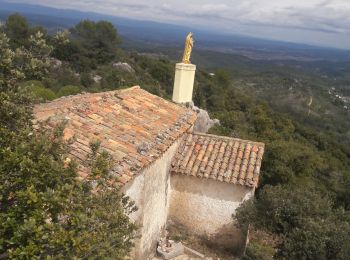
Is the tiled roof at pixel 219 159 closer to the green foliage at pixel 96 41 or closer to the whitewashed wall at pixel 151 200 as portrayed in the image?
the whitewashed wall at pixel 151 200

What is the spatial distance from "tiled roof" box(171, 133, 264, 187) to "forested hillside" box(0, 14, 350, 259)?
2.70 ft

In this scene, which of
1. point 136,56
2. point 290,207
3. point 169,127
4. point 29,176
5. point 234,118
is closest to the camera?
point 29,176

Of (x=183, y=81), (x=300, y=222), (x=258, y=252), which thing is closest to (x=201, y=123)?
(x=183, y=81)

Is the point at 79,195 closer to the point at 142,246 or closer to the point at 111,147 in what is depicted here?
the point at 111,147

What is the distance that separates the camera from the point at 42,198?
474 cm

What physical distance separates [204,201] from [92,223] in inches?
300

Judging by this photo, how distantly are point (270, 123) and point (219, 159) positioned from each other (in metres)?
31.3

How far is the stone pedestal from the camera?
16203 millimetres

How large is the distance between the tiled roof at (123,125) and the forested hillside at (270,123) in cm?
130

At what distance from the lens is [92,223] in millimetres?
5203

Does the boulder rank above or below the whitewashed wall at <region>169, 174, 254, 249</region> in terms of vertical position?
below

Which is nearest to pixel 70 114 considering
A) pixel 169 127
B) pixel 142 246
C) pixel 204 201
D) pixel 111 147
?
pixel 111 147

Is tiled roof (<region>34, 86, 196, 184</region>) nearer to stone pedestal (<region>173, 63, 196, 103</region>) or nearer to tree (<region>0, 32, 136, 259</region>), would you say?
tree (<region>0, 32, 136, 259</region>)

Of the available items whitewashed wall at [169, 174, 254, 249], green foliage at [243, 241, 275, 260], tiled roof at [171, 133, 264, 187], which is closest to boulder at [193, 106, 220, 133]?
tiled roof at [171, 133, 264, 187]
